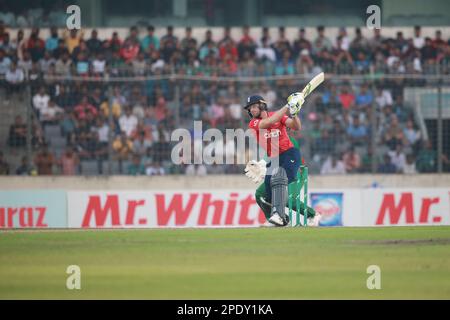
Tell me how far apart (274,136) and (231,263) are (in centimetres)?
346

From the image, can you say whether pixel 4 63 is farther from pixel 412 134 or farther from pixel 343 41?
pixel 412 134

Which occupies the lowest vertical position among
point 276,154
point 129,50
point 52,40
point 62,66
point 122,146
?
point 122,146

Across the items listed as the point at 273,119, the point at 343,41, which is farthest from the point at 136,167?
the point at 273,119

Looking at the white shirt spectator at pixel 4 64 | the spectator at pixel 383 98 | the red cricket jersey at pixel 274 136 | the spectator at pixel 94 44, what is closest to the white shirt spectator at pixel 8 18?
the white shirt spectator at pixel 4 64

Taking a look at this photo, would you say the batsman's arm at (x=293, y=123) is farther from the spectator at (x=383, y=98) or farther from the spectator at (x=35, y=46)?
the spectator at (x=35, y=46)

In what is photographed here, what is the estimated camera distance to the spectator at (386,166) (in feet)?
71.2

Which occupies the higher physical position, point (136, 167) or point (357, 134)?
point (357, 134)

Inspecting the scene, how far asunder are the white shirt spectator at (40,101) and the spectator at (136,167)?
77.1 inches

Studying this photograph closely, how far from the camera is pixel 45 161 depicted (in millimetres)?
21219

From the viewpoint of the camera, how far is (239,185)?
21.6m

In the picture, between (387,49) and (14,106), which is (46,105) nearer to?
(14,106)

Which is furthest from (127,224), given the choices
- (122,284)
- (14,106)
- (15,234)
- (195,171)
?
(122,284)

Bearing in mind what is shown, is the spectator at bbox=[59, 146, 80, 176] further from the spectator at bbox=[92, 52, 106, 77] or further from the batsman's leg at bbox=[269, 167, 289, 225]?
the batsman's leg at bbox=[269, 167, 289, 225]

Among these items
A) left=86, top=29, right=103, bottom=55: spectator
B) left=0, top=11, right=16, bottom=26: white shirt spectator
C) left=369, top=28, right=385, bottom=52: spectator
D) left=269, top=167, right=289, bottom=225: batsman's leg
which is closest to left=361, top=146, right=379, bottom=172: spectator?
left=369, top=28, right=385, bottom=52: spectator
